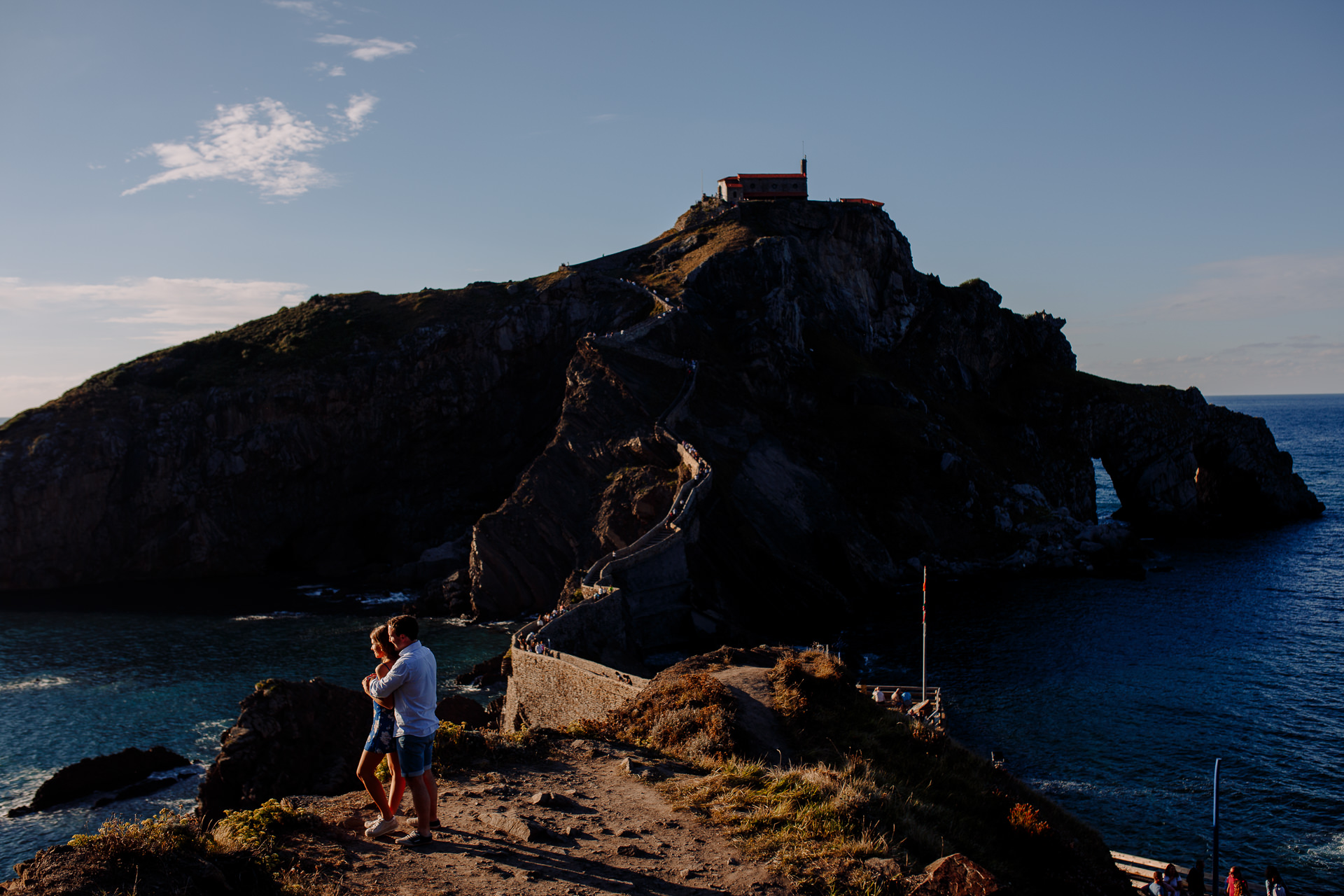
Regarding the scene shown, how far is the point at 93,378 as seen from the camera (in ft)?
287

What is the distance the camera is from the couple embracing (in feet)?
32.8

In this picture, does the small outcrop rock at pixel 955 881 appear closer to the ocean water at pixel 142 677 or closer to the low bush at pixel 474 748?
the low bush at pixel 474 748

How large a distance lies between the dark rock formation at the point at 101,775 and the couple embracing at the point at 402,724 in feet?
99.8

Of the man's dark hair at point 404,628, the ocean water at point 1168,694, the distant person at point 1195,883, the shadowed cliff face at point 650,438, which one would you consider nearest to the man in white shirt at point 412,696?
the man's dark hair at point 404,628

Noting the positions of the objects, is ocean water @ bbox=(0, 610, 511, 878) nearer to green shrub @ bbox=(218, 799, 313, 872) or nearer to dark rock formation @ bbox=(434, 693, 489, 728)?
dark rock formation @ bbox=(434, 693, 489, 728)

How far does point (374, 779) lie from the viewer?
10664 mm

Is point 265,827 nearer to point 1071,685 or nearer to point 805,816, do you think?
point 805,816

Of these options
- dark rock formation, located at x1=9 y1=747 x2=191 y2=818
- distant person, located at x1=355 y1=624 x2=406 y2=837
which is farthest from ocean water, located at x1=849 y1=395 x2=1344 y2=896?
dark rock formation, located at x1=9 y1=747 x2=191 y2=818

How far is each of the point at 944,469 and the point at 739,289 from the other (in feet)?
81.7

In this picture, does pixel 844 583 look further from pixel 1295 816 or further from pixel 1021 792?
pixel 1021 792

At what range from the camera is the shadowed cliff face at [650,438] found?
207ft

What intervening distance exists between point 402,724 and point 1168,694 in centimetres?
4306

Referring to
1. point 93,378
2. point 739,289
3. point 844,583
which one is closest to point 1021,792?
point 844,583

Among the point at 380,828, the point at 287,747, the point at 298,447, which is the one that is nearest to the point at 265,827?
the point at 380,828
